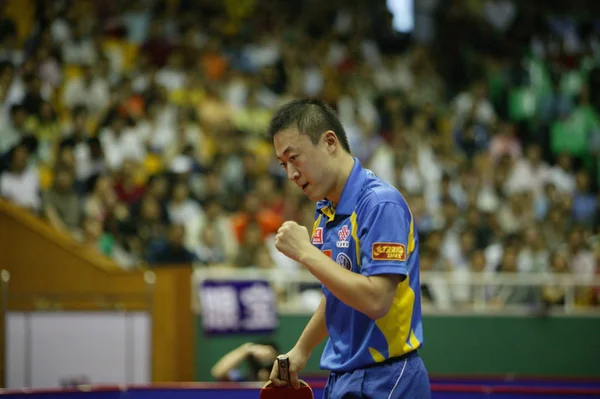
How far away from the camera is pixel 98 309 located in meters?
9.52

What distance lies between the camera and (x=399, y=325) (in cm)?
354

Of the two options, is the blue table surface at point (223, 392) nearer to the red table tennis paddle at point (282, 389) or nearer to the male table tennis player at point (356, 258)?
the red table tennis paddle at point (282, 389)

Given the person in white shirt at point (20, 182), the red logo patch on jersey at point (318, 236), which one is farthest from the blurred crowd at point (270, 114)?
the red logo patch on jersey at point (318, 236)

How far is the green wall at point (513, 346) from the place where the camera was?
36.6 ft

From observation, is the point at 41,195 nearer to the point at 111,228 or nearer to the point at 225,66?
the point at 111,228

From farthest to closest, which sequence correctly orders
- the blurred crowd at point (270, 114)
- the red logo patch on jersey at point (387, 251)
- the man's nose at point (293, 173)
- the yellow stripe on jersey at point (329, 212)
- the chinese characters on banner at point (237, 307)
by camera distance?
1. the blurred crowd at point (270, 114)
2. the chinese characters on banner at point (237, 307)
3. the yellow stripe on jersey at point (329, 212)
4. the man's nose at point (293, 173)
5. the red logo patch on jersey at point (387, 251)

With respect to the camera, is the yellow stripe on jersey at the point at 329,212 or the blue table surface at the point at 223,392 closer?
the yellow stripe on jersey at the point at 329,212

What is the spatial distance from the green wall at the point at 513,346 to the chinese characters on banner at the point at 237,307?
6.05ft

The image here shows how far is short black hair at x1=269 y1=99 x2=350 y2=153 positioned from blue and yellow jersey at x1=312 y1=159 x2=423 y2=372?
194 mm

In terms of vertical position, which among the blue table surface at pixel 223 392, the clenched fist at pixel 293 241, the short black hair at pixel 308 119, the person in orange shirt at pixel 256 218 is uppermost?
the person in orange shirt at pixel 256 218

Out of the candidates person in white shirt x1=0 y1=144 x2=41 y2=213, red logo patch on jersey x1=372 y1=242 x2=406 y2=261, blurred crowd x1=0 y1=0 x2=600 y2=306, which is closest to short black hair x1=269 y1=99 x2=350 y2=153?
red logo patch on jersey x1=372 y1=242 x2=406 y2=261

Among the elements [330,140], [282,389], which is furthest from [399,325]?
[330,140]

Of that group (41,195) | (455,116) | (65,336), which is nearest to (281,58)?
(455,116)

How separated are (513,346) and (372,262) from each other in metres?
8.32
